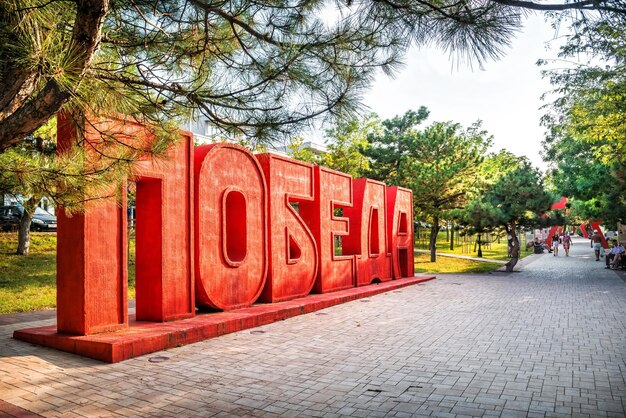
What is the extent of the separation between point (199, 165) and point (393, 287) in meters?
7.05

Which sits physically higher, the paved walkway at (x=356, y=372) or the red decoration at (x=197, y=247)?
the red decoration at (x=197, y=247)

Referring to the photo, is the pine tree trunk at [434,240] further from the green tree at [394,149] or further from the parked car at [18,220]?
the parked car at [18,220]

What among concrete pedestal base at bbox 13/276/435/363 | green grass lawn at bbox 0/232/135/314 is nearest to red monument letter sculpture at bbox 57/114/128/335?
concrete pedestal base at bbox 13/276/435/363

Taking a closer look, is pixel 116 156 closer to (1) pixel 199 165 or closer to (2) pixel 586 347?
(1) pixel 199 165

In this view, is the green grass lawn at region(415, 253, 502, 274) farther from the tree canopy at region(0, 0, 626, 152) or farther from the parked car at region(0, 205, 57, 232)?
the parked car at region(0, 205, 57, 232)

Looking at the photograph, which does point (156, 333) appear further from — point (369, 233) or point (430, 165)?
point (430, 165)

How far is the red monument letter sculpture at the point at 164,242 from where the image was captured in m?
7.15

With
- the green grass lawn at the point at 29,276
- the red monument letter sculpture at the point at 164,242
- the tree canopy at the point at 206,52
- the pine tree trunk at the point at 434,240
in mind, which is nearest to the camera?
the tree canopy at the point at 206,52

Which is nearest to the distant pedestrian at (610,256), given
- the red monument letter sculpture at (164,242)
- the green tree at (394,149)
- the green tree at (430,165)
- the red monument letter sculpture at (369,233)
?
the green tree at (430,165)

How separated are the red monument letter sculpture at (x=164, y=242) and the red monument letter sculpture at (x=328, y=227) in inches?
157

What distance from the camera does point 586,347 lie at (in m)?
6.23

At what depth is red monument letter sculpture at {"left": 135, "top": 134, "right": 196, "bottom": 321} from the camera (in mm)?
7148

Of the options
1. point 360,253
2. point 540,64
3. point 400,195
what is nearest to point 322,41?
point 360,253

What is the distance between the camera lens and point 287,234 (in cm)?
991
